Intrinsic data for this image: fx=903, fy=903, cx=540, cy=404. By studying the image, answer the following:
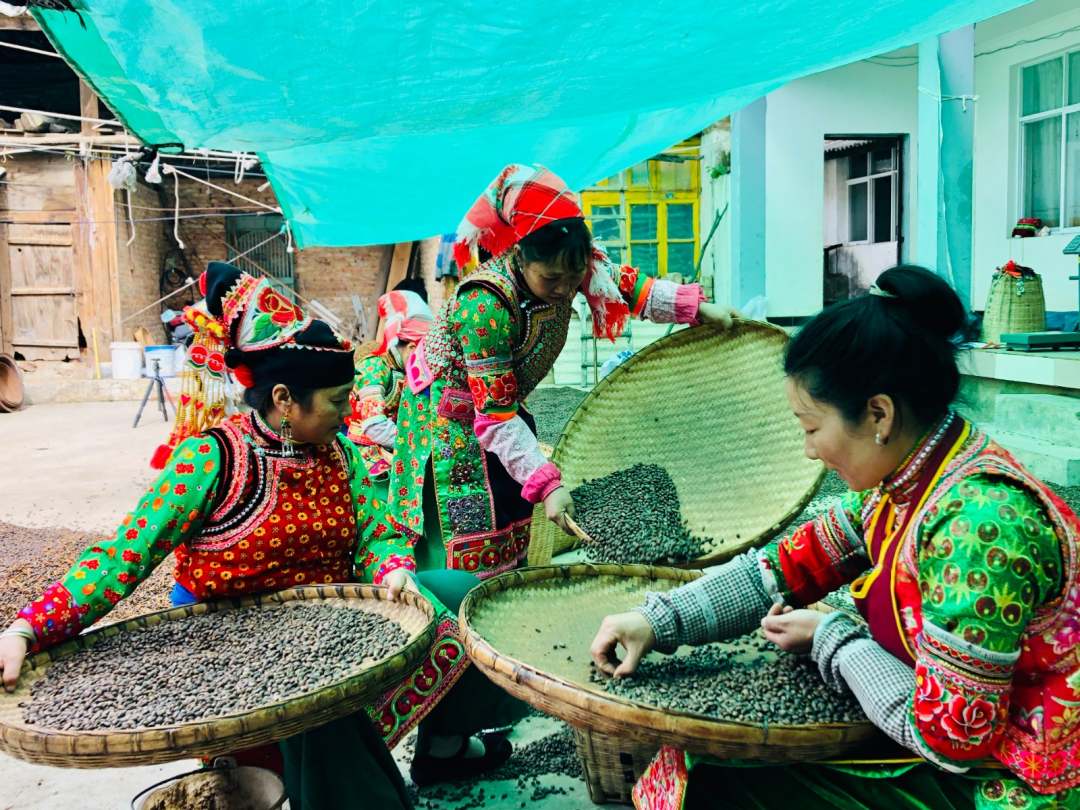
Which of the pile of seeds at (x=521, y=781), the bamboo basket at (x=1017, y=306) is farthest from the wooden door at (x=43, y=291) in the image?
the pile of seeds at (x=521, y=781)

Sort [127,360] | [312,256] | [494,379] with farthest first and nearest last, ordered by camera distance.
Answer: [312,256], [127,360], [494,379]

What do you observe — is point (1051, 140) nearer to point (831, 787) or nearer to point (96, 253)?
point (831, 787)

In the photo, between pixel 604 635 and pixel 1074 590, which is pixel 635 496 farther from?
pixel 1074 590

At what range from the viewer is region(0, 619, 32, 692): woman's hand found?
5.18ft

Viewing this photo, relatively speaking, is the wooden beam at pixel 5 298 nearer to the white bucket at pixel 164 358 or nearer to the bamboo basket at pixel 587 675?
the white bucket at pixel 164 358

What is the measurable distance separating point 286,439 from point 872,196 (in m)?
10.8

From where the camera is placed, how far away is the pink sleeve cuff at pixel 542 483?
7.09ft

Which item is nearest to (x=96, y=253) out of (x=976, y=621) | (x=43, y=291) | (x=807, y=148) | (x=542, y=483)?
(x=43, y=291)

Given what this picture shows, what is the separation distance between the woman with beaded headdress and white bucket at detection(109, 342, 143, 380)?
11.2 m

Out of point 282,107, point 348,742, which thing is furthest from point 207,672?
point 282,107

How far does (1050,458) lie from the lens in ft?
15.6

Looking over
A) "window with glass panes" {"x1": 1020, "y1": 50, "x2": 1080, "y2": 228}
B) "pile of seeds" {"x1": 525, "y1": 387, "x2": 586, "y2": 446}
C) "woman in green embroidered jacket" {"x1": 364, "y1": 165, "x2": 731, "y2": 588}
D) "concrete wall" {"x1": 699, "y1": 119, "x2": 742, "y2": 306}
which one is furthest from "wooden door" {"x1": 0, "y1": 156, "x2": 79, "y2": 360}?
"woman in green embroidered jacket" {"x1": 364, "y1": 165, "x2": 731, "y2": 588}

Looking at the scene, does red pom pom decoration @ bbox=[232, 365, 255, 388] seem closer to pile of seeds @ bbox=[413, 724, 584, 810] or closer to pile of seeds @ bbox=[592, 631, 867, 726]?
pile of seeds @ bbox=[592, 631, 867, 726]

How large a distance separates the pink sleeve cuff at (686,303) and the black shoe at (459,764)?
1334 millimetres
